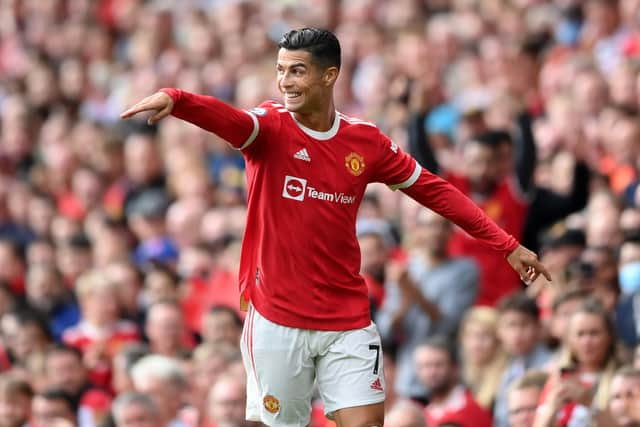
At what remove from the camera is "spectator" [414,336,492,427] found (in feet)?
30.7

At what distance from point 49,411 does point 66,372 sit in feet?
1.68

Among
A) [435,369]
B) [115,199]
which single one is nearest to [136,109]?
[435,369]

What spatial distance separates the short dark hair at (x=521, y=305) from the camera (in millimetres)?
9555

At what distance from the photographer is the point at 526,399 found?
856cm

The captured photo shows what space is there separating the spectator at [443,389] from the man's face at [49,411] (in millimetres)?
2637

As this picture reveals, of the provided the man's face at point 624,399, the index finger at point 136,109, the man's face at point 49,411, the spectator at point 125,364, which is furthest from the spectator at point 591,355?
the man's face at point 49,411

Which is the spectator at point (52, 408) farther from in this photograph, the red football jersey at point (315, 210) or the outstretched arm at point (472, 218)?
the outstretched arm at point (472, 218)

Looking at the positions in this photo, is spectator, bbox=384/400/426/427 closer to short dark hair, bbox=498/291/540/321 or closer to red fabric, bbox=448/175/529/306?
short dark hair, bbox=498/291/540/321

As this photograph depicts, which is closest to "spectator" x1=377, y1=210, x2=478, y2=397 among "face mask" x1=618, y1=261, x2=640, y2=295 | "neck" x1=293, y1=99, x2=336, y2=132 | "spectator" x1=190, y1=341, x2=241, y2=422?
"spectator" x1=190, y1=341, x2=241, y2=422

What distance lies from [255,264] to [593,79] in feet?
16.2

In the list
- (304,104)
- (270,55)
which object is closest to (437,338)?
(304,104)

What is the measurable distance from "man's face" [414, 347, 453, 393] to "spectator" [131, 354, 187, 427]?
5.73 feet

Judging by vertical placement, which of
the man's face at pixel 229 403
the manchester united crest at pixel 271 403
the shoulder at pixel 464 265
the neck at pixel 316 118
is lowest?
the man's face at pixel 229 403

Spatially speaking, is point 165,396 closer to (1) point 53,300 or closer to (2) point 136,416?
(2) point 136,416
